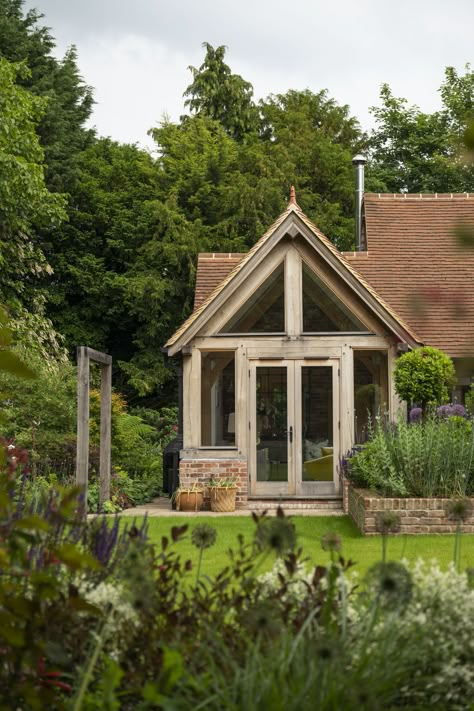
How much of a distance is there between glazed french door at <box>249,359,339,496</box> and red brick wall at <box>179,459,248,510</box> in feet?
1.12

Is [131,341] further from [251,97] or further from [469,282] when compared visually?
[469,282]

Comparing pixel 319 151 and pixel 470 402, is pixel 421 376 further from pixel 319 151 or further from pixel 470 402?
pixel 319 151

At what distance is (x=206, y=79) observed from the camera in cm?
3972

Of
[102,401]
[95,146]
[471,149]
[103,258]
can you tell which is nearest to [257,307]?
[102,401]

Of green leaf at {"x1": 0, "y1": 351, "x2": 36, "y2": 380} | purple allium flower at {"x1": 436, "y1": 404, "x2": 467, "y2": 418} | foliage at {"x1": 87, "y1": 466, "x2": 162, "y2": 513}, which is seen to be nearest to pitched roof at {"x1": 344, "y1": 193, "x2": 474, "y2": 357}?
purple allium flower at {"x1": 436, "y1": 404, "x2": 467, "y2": 418}

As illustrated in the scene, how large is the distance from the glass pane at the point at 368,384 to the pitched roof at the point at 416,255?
1.28 meters

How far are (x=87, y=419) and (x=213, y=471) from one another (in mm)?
2866

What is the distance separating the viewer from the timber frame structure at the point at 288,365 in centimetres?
1577

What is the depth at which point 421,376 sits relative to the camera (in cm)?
1490

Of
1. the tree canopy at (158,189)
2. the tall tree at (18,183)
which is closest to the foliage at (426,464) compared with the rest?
the tall tree at (18,183)

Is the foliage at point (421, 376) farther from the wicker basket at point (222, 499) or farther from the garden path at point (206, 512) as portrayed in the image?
the wicker basket at point (222, 499)

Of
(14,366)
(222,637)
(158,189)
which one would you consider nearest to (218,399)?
(222,637)

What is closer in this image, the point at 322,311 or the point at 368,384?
the point at 322,311

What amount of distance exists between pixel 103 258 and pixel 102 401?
18667 millimetres
